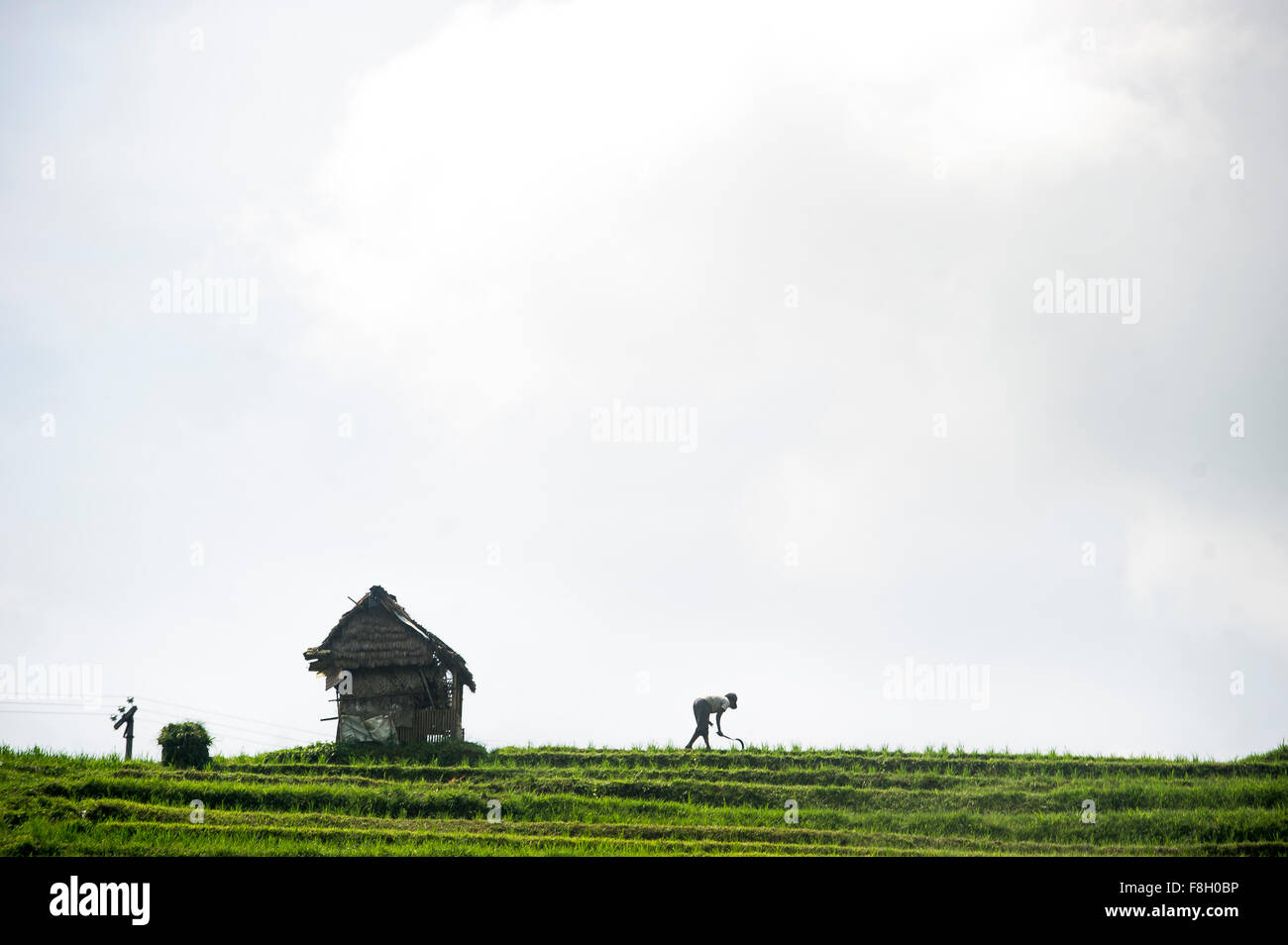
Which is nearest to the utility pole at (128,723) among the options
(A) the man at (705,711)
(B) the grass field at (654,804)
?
(B) the grass field at (654,804)

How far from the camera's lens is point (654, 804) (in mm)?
27266

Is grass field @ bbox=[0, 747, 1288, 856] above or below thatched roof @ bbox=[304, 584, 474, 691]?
below

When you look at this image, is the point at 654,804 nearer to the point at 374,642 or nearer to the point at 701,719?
the point at 701,719

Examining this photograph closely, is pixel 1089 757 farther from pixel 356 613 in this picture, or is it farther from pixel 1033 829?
pixel 356 613

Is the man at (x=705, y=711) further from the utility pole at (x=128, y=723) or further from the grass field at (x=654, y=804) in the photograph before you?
the utility pole at (x=128, y=723)

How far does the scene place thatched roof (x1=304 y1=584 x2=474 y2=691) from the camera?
37.0m

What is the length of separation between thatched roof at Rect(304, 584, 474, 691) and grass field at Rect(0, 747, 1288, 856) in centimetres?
422

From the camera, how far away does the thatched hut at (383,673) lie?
36.5m

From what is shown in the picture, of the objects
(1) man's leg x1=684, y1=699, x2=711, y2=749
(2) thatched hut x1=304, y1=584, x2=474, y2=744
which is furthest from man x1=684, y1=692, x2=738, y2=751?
(2) thatched hut x1=304, y1=584, x2=474, y2=744

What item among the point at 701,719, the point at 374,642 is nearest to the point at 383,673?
the point at 374,642

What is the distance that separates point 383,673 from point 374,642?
1.11m

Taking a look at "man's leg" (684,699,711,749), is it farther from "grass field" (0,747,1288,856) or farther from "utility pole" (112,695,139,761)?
"utility pole" (112,695,139,761)
